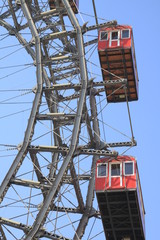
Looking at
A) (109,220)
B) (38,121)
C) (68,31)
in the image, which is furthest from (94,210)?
(68,31)

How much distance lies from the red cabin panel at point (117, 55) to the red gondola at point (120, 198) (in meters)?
5.34

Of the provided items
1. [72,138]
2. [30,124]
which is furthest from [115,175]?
[30,124]

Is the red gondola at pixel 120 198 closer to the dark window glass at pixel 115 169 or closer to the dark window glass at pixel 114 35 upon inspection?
the dark window glass at pixel 115 169

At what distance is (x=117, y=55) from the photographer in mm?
61156

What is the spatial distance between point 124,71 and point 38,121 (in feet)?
27.1

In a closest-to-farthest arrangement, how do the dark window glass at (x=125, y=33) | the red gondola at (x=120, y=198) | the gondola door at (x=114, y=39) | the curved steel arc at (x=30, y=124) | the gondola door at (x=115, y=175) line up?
the curved steel arc at (x=30, y=124) → the red gondola at (x=120, y=198) → the gondola door at (x=115, y=175) → the gondola door at (x=114, y=39) → the dark window glass at (x=125, y=33)

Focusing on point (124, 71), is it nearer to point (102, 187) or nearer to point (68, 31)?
point (68, 31)

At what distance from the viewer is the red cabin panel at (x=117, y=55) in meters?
60.8

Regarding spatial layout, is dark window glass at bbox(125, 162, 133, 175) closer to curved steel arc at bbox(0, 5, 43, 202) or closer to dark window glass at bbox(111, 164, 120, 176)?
dark window glass at bbox(111, 164, 120, 176)

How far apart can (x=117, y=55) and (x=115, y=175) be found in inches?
355

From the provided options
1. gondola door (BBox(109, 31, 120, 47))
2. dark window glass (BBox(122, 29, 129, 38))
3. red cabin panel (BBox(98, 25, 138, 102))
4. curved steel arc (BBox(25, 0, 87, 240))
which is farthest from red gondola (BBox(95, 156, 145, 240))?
dark window glass (BBox(122, 29, 129, 38))

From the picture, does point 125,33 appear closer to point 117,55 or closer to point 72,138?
point 117,55

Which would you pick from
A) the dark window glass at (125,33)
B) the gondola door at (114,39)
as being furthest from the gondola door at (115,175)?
the dark window glass at (125,33)

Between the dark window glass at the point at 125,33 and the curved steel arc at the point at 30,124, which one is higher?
the dark window glass at the point at 125,33
